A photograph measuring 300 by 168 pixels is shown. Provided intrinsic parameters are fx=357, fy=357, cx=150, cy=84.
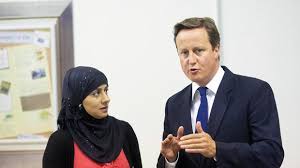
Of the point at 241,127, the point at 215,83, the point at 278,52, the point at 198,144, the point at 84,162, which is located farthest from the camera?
the point at 278,52

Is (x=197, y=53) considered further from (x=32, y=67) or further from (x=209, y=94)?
(x=32, y=67)

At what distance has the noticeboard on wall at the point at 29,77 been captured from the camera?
2389 millimetres

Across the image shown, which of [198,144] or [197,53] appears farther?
[197,53]

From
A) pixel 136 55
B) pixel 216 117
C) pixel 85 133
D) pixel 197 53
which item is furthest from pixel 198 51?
pixel 136 55

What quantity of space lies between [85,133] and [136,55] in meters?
0.82

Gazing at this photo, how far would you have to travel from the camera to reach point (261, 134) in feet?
4.36

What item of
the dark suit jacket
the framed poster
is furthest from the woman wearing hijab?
the framed poster

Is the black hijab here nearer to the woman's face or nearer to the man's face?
the woman's face

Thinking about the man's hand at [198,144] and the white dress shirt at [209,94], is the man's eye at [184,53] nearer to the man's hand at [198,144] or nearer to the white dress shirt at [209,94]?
the white dress shirt at [209,94]

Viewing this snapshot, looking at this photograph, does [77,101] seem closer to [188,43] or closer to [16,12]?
[188,43]

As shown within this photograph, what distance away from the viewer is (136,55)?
2363mm

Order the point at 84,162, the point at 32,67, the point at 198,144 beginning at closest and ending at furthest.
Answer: the point at 198,144 < the point at 84,162 < the point at 32,67

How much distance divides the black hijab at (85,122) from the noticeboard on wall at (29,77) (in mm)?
699

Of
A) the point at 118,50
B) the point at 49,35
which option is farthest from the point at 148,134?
the point at 49,35
